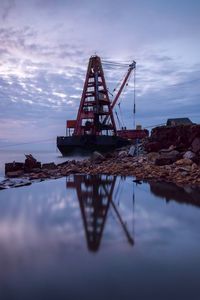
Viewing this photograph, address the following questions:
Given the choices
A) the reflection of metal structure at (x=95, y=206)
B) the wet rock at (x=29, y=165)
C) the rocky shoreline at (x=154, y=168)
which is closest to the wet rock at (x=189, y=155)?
the rocky shoreline at (x=154, y=168)

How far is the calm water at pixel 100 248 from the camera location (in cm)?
392

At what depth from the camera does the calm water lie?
3.92m

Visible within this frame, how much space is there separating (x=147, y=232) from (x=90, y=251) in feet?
5.16

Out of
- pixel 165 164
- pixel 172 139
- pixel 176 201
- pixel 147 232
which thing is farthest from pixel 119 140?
pixel 147 232

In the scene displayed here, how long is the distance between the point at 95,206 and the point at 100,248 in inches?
142

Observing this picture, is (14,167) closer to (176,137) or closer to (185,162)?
(185,162)

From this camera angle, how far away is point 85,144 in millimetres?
39906

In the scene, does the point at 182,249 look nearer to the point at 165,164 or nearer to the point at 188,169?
the point at 188,169

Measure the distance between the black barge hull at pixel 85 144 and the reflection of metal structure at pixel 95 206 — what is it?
2543 centimetres

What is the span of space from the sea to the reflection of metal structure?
0.02 m

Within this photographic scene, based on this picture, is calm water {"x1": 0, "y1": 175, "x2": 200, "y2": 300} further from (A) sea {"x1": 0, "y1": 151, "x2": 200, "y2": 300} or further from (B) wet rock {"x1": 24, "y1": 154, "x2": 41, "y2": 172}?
(B) wet rock {"x1": 24, "y1": 154, "x2": 41, "y2": 172}

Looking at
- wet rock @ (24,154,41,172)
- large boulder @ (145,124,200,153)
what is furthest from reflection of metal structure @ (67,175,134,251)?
large boulder @ (145,124,200,153)

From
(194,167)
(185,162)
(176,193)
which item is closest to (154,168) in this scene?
(185,162)

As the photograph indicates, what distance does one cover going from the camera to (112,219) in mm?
7441
